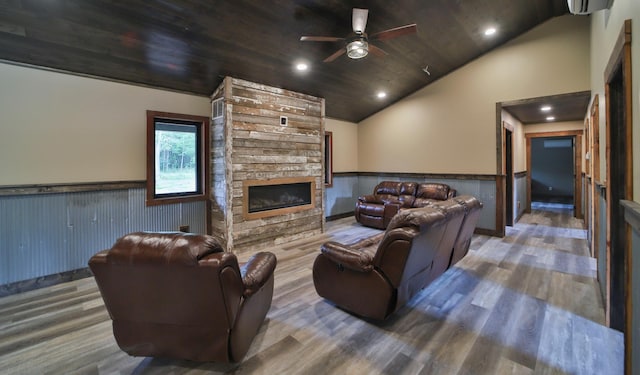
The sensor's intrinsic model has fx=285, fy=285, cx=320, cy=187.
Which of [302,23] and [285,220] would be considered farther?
[285,220]

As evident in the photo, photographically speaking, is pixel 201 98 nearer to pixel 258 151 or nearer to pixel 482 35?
pixel 258 151

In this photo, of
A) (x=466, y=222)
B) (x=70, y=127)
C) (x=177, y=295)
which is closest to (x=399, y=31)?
(x=466, y=222)

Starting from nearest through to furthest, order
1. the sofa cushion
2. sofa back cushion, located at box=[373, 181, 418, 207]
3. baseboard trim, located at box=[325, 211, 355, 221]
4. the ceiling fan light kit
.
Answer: the sofa cushion → the ceiling fan light kit → sofa back cushion, located at box=[373, 181, 418, 207] → baseboard trim, located at box=[325, 211, 355, 221]

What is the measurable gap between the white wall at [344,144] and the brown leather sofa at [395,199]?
125cm

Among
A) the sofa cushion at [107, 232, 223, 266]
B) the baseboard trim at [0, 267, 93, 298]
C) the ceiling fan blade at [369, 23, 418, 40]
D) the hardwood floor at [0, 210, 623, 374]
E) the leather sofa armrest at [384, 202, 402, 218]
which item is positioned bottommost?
the hardwood floor at [0, 210, 623, 374]

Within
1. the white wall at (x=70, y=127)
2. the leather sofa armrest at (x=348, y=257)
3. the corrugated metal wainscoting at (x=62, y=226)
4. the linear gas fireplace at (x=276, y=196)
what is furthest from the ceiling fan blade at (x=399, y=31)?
the corrugated metal wainscoting at (x=62, y=226)

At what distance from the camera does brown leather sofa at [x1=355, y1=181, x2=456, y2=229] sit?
5648 millimetres

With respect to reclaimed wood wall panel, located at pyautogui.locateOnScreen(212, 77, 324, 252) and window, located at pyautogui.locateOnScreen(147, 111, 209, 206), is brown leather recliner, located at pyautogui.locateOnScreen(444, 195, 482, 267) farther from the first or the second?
window, located at pyautogui.locateOnScreen(147, 111, 209, 206)

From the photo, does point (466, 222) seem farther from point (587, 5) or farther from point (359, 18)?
point (359, 18)

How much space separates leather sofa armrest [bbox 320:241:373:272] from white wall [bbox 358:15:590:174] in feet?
13.7

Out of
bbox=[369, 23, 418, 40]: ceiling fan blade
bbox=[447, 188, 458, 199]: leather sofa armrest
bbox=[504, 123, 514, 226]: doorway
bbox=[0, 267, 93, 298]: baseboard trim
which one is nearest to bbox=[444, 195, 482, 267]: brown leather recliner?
bbox=[369, 23, 418, 40]: ceiling fan blade

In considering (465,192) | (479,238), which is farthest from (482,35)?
(479,238)

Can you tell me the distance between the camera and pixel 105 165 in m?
3.55

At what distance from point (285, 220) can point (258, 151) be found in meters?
1.28
